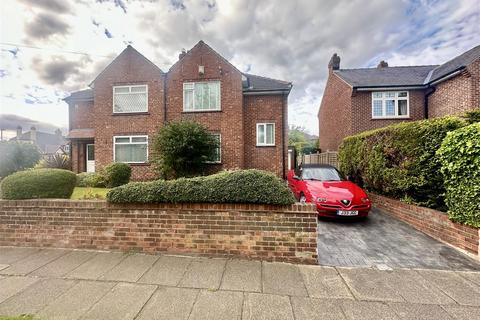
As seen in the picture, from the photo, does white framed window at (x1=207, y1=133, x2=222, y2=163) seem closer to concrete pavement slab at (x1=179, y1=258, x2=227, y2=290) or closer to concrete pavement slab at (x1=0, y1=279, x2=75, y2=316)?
concrete pavement slab at (x1=179, y1=258, x2=227, y2=290)

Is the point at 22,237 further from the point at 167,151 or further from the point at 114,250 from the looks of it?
the point at 167,151

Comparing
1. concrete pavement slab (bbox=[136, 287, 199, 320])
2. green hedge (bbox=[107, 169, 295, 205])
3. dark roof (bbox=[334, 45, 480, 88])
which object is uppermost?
dark roof (bbox=[334, 45, 480, 88])

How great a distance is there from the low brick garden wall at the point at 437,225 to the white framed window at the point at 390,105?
7947 millimetres

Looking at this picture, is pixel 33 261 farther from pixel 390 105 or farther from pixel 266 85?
pixel 390 105

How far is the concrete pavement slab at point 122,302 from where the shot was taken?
235 centimetres

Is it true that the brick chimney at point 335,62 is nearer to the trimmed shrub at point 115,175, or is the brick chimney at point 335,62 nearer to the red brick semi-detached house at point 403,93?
the red brick semi-detached house at point 403,93

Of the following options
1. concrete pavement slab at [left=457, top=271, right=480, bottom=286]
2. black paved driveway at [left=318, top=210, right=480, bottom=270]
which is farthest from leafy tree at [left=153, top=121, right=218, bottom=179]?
concrete pavement slab at [left=457, top=271, right=480, bottom=286]

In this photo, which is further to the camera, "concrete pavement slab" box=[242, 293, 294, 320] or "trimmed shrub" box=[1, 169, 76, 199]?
"trimmed shrub" box=[1, 169, 76, 199]

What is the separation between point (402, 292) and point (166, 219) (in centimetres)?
360

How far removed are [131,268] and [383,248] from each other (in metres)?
4.58

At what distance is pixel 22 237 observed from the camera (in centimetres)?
409

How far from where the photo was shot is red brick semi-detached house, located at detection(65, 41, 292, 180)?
38.8 ft

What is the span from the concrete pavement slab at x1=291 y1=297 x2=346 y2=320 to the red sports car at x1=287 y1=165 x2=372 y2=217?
3.17 m

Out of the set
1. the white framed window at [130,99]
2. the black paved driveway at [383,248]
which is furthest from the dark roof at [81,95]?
the black paved driveway at [383,248]
